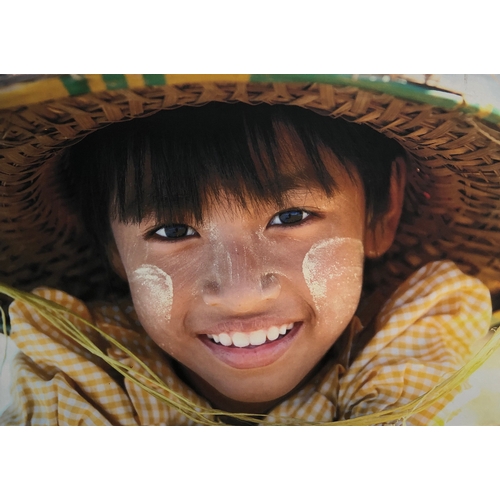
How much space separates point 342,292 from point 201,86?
46 cm

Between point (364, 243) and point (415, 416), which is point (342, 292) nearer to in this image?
point (364, 243)

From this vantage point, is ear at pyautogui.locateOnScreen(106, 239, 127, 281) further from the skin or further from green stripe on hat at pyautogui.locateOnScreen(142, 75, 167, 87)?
green stripe on hat at pyautogui.locateOnScreen(142, 75, 167, 87)

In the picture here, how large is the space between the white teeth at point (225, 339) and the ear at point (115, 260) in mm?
220

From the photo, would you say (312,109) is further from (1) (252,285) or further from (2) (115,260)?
(2) (115,260)

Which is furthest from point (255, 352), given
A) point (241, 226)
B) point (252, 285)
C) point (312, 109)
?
point (312, 109)

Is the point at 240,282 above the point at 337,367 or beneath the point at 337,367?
above

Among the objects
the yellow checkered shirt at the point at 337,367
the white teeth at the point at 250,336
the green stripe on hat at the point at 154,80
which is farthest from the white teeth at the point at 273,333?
the green stripe on hat at the point at 154,80

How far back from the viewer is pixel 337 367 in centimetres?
111

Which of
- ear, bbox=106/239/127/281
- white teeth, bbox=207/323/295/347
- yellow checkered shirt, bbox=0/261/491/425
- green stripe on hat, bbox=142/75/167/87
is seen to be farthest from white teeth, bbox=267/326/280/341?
green stripe on hat, bbox=142/75/167/87

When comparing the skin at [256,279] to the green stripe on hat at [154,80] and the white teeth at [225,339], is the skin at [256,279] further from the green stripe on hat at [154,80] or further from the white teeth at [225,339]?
the green stripe on hat at [154,80]

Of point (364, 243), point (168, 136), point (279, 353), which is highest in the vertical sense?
point (168, 136)

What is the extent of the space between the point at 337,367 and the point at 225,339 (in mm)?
235

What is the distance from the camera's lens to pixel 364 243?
1.08 metres

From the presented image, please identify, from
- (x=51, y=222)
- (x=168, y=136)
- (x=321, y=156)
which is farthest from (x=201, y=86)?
(x=51, y=222)
